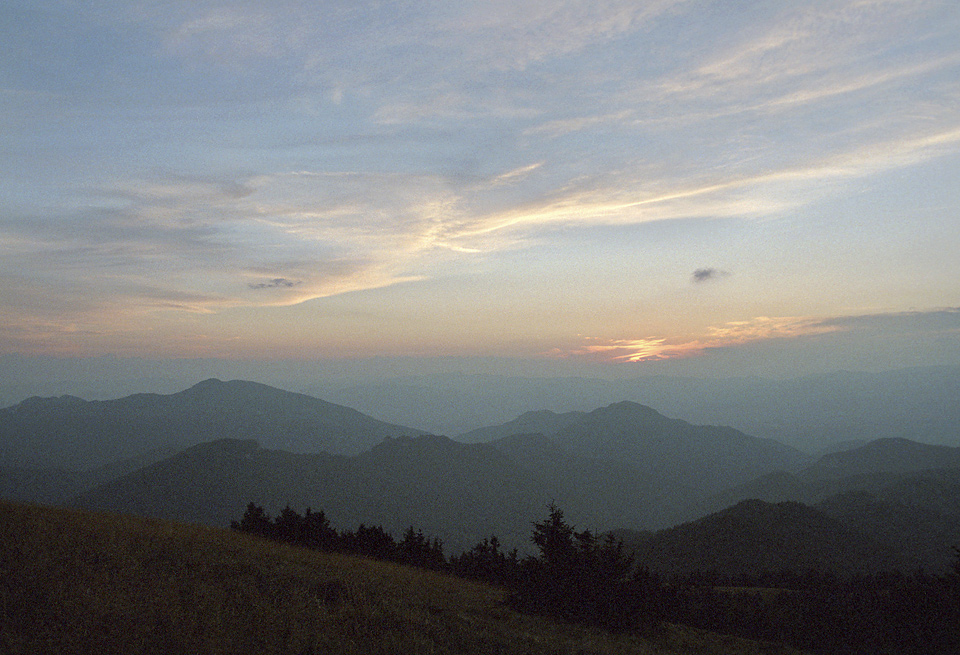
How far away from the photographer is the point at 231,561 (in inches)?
460

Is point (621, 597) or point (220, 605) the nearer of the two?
point (220, 605)

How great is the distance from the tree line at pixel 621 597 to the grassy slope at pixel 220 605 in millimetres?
1028

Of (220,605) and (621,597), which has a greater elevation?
(220,605)

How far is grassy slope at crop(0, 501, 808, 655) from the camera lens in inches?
301

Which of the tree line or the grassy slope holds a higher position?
the grassy slope

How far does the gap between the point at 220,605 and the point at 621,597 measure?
33.6 feet

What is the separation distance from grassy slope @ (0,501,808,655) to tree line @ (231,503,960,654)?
3.37 feet

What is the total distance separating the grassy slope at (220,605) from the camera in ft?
25.1

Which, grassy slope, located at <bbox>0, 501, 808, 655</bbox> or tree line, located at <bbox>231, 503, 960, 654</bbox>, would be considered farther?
tree line, located at <bbox>231, 503, 960, 654</bbox>

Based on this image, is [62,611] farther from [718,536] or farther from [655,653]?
[718,536]

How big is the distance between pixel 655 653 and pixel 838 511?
187993 mm

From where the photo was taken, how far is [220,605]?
895 cm

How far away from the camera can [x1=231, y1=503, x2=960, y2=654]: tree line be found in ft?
43.7

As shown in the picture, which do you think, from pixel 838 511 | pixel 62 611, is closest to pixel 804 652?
pixel 62 611
